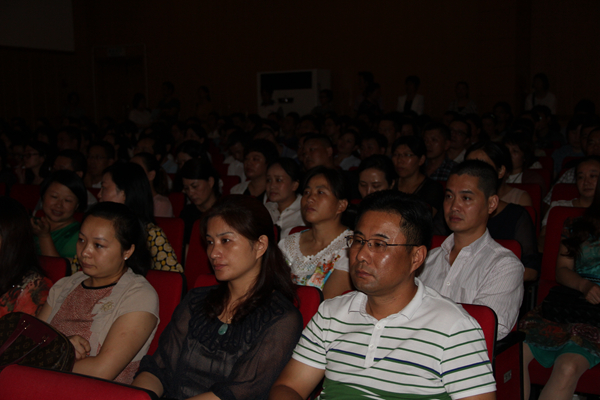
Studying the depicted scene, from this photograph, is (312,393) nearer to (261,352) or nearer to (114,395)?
(261,352)

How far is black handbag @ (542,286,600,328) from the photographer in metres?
2.26

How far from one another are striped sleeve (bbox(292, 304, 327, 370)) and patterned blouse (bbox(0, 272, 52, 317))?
1.19 meters

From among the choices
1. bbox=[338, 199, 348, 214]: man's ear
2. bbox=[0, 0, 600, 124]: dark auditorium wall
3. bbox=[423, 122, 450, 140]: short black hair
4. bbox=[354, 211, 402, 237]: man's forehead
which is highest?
bbox=[0, 0, 600, 124]: dark auditorium wall

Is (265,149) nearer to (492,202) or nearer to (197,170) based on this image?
(197,170)

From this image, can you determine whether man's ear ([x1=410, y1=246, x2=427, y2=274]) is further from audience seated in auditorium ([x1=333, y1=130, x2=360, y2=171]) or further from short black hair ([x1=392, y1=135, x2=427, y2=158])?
audience seated in auditorium ([x1=333, y1=130, x2=360, y2=171])

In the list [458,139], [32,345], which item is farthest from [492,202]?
[458,139]

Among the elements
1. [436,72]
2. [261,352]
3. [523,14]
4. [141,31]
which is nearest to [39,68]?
[141,31]

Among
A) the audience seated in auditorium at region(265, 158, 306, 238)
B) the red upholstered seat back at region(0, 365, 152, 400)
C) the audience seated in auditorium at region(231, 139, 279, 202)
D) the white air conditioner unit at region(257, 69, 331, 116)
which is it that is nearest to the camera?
the red upholstered seat back at region(0, 365, 152, 400)

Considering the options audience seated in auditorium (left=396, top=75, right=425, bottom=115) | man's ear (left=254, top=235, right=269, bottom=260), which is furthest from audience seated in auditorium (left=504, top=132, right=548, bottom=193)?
audience seated in auditorium (left=396, top=75, right=425, bottom=115)

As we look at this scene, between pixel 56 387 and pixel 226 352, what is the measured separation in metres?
0.60

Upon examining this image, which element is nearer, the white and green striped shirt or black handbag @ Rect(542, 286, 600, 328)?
the white and green striped shirt

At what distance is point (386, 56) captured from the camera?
9875 mm

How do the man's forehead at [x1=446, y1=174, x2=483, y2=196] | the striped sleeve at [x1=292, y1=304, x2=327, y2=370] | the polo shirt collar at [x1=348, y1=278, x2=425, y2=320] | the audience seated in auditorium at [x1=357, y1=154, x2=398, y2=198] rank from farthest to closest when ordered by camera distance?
the audience seated in auditorium at [x1=357, y1=154, x2=398, y2=198], the man's forehead at [x1=446, y1=174, x2=483, y2=196], the striped sleeve at [x1=292, y1=304, x2=327, y2=370], the polo shirt collar at [x1=348, y1=278, x2=425, y2=320]

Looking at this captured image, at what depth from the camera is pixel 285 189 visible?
3645 millimetres
